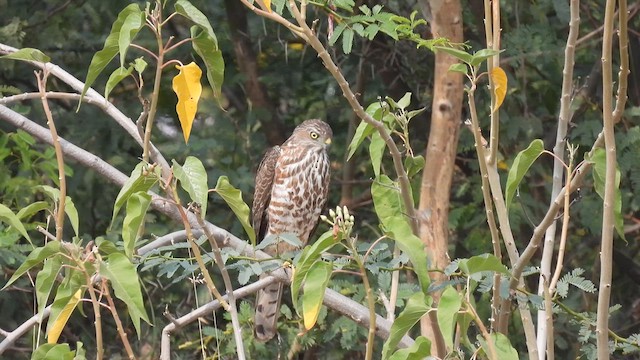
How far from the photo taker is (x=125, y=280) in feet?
6.81

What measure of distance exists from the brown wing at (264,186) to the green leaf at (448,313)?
10.7ft

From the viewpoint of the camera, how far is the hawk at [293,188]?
204 inches

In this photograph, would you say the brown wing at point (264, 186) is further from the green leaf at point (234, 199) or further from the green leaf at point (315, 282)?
the green leaf at point (315, 282)

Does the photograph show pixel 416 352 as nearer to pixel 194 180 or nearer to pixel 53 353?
pixel 194 180

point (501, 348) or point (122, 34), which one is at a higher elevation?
point (122, 34)

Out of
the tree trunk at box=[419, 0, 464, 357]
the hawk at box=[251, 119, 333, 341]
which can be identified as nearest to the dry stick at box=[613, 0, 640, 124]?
the tree trunk at box=[419, 0, 464, 357]

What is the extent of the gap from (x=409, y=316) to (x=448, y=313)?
116 millimetres

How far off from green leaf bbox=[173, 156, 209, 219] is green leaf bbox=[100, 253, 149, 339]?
0.17m

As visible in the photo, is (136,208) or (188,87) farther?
(188,87)

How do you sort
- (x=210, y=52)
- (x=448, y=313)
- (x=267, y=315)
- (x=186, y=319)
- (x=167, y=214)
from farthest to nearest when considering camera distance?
(x=267, y=315) < (x=167, y=214) < (x=186, y=319) < (x=210, y=52) < (x=448, y=313)

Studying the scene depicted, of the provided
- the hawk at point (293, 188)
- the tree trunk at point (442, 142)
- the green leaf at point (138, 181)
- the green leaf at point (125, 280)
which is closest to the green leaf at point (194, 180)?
the green leaf at point (138, 181)

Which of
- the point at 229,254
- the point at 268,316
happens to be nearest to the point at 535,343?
the point at 229,254

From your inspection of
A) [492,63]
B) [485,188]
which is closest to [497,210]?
[485,188]

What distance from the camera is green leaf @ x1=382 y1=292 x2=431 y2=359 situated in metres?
2.08
